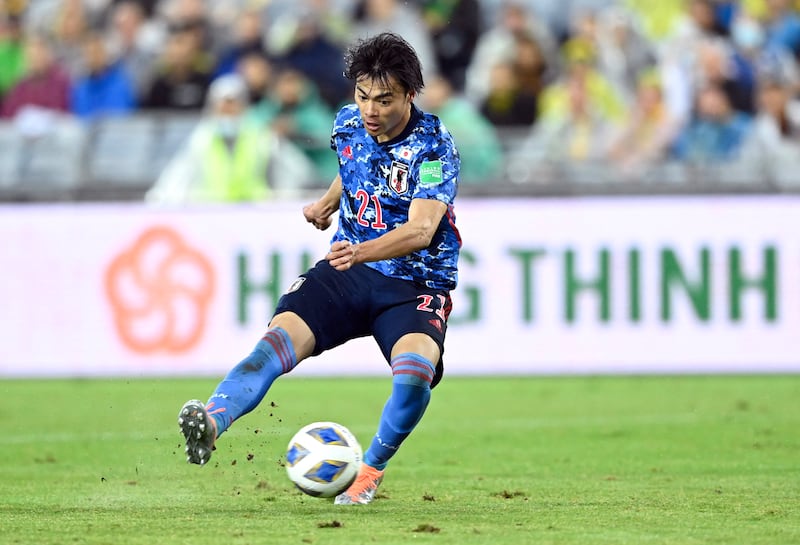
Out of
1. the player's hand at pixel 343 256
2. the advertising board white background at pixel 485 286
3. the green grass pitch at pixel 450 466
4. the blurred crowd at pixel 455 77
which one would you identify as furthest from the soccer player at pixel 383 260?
the blurred crowd at pixel 455 77

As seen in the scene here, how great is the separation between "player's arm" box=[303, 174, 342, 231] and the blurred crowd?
22.2ft

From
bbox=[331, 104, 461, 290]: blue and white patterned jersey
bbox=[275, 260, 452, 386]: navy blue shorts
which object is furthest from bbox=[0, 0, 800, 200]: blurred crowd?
bbox=[275, 260, 452, 386]: navy blue shorts

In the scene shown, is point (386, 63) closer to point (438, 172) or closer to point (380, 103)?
point (380, 103)

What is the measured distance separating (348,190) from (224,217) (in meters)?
6.85

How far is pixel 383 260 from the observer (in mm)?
6742

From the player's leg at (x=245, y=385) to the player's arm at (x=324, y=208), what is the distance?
22.5 inches

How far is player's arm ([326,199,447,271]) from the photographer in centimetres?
643

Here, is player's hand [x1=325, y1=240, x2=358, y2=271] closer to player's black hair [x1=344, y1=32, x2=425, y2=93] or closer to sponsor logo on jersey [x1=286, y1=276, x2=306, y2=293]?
sponsor logo on jersey [x1=286, y1=276, x2=306, y2=293]

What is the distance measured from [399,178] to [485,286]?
6687 millimetres

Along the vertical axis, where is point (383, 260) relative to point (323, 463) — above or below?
above

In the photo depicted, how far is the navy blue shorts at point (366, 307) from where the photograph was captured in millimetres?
6918

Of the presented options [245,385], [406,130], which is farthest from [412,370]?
[406,130]

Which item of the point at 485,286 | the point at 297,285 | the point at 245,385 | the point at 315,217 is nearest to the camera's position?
the point at 245,385

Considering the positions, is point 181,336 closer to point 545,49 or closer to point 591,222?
point 591,222
